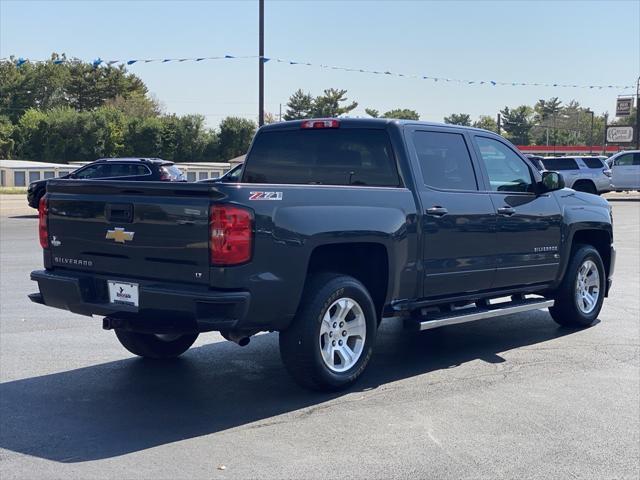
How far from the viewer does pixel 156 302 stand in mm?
5645

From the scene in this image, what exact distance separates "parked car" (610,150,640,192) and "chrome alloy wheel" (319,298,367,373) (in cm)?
3325

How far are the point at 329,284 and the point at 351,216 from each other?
529 millimetres

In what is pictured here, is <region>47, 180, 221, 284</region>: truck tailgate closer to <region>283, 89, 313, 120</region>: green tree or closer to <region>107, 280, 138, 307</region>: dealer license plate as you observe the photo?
<region>107, 280, 138, 307</region>: dealer license plate

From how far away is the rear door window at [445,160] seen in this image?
23.4 feet

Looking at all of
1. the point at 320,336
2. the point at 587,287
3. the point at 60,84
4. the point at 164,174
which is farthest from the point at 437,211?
the point at 60,84

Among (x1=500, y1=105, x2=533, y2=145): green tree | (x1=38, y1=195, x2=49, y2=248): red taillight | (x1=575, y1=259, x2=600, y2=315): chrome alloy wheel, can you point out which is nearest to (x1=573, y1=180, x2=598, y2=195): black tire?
(x1=575, y1=259, x2=600, y2=315): chrome alloy wheel

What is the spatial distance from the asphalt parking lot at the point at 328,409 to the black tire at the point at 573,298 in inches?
5.7

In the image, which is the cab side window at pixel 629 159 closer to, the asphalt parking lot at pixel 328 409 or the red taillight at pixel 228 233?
the asphalt parking lot at pixel 328 409

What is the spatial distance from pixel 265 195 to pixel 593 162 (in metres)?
31.3

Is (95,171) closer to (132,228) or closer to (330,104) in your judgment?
(132,228)

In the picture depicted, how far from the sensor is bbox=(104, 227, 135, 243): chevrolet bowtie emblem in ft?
19.2

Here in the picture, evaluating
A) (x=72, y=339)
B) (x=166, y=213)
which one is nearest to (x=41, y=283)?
(x=166, y=213)

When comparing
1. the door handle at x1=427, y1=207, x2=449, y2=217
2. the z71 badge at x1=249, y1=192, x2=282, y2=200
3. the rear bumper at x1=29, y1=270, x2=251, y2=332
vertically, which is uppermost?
the z71 badge at x1=249, y1=192, x2=282, y2=200

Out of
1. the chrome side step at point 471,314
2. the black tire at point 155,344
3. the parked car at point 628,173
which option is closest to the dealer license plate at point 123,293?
the black tire at point 155,344
